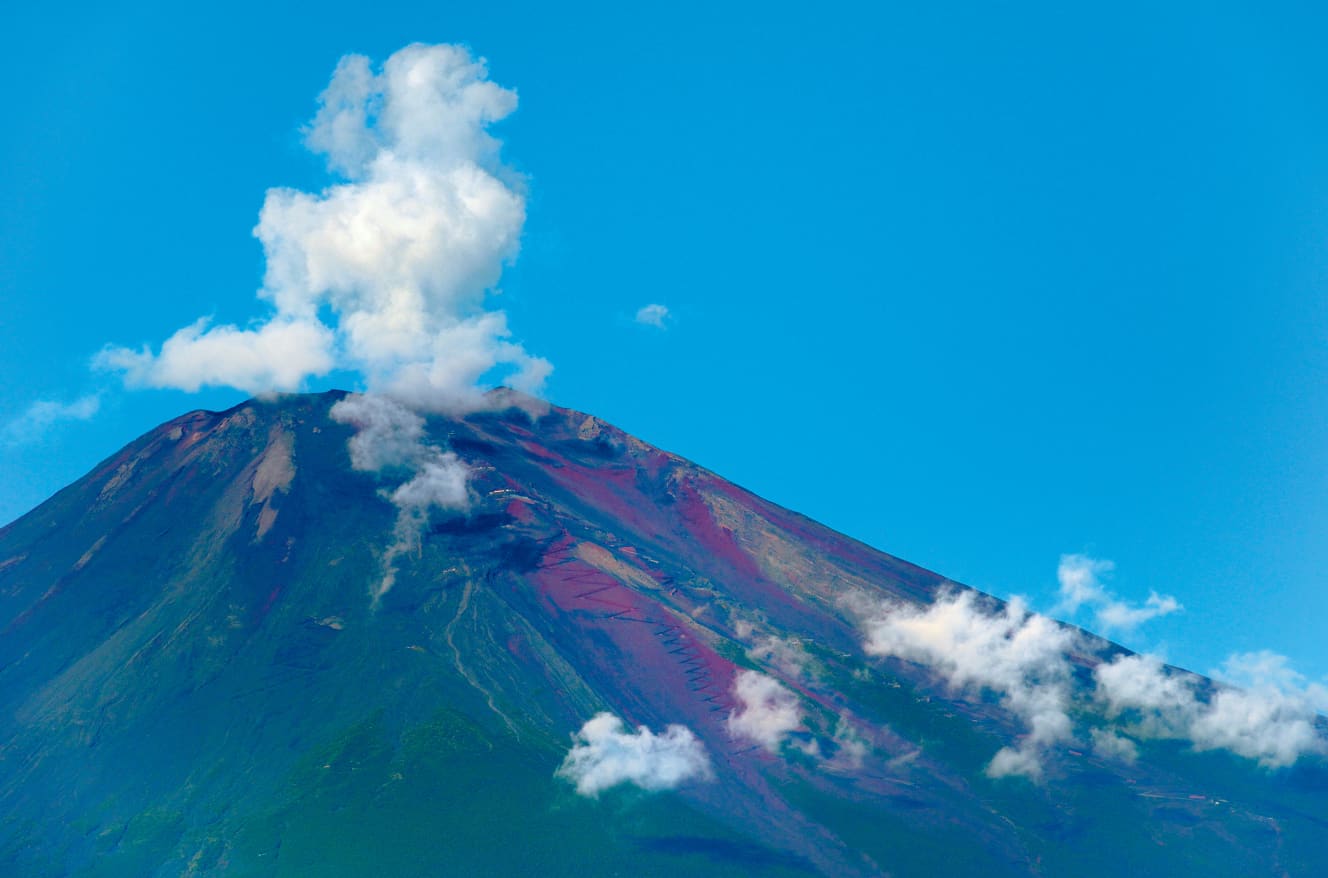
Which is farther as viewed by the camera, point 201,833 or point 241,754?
point 241,754

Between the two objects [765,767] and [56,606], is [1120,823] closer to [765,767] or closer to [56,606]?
[765,767]

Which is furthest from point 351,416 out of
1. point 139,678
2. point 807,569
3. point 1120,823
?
point 1120,823

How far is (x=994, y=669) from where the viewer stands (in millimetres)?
110688

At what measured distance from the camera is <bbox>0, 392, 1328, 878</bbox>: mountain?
79.2 metres

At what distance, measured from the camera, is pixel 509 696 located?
89312 millimetres

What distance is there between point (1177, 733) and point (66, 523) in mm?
91194

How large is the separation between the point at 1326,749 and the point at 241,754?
86903mm

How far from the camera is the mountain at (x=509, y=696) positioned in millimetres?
79188

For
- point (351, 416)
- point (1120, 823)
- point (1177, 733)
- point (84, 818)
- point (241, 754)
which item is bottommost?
point (84, 818)

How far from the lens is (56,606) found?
96.6 metres

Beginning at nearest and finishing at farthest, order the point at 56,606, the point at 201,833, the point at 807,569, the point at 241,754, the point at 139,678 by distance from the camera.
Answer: the point at 201,833
the point at 241,754
the point at 139,678
the point at 56,606
the point at 807,569

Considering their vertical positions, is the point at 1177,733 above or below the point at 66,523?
above

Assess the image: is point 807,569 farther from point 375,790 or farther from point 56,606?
point 56,606

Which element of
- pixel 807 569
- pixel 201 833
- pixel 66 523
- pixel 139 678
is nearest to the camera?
pixel 201 833
